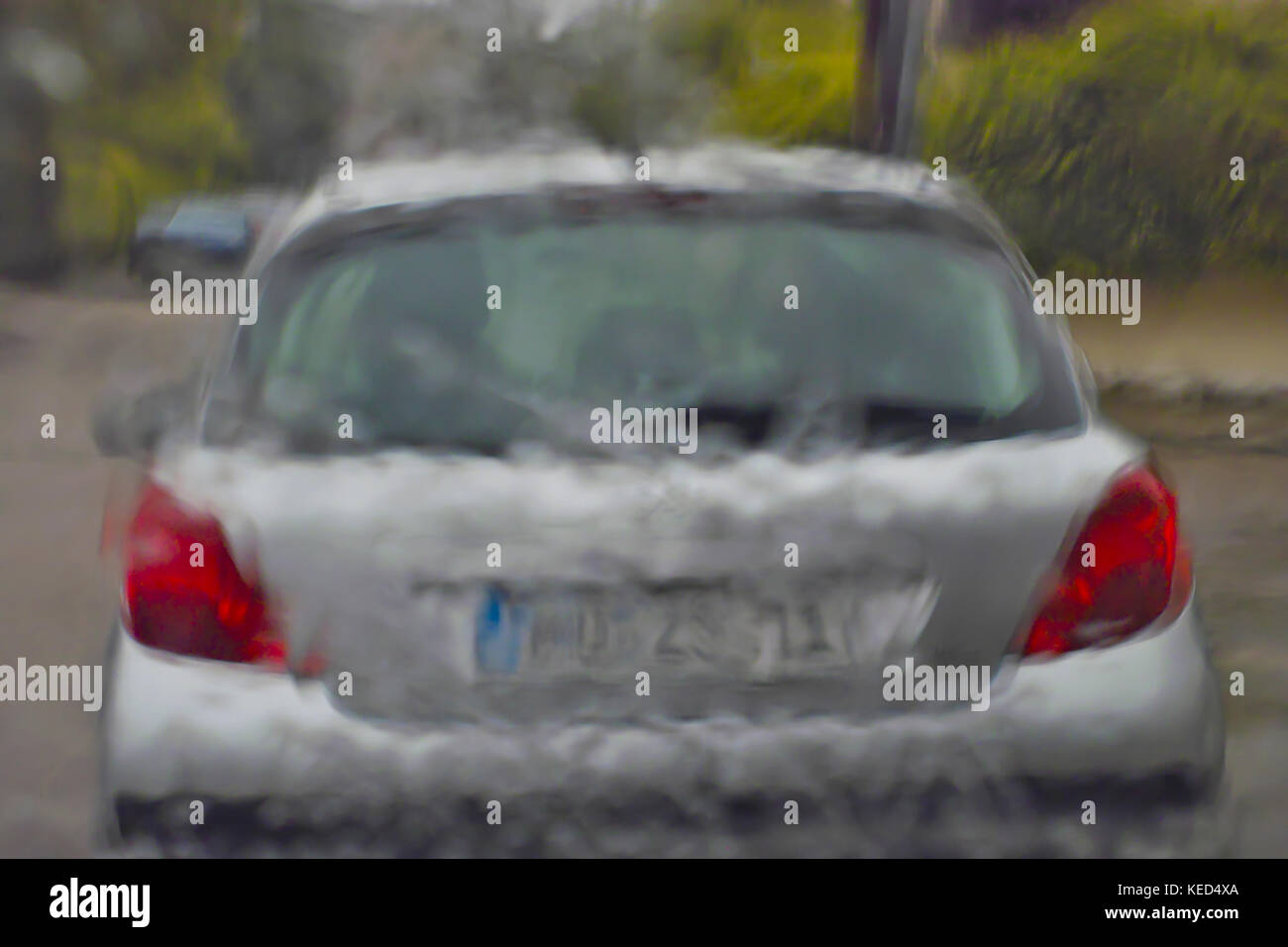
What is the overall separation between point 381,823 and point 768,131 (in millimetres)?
16115

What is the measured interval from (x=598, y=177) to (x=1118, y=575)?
127cm

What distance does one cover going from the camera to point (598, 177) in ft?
12.0

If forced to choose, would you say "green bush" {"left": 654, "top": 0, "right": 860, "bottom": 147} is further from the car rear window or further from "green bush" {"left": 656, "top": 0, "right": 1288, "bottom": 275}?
the car rear window

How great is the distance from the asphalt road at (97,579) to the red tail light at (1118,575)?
680 mm

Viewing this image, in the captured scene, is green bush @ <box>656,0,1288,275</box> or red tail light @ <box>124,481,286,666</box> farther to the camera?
green bush @ <box>656,0,1288,275</box>

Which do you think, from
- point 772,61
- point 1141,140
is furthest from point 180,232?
point 1141,140

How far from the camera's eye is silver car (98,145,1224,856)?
297 centimetres

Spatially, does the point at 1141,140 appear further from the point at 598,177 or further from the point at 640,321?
the point at 640,321

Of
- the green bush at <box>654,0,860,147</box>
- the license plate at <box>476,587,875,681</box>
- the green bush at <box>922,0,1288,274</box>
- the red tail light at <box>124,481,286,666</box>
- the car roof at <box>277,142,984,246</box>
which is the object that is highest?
the green bush at <box>654,0,860,147</box>

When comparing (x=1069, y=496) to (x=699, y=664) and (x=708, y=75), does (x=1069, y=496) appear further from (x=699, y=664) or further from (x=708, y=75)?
(x=708, y=75)

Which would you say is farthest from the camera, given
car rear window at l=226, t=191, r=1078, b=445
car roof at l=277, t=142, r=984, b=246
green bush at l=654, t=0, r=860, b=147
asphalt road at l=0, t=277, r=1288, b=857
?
green bush at l=654, t=0, r=860, b=147

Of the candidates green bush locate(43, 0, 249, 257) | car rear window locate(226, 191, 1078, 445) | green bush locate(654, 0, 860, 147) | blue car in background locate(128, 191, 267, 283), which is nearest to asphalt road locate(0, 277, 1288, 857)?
car rear window locate(226, 191, 1078, 445)

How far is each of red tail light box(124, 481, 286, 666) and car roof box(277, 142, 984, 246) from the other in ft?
2.40
